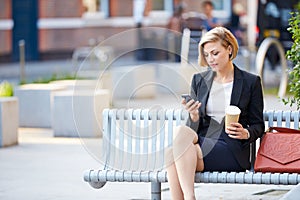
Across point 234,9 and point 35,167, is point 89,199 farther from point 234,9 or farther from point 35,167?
point 234,9

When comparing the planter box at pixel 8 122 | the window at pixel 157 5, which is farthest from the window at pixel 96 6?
the planter box at pixel 8 122

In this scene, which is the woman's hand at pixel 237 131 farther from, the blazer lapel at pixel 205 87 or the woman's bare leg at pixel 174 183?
the woman's bare leg at pixel 174 183

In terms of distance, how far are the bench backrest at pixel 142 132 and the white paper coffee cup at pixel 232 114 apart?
70 centimetres

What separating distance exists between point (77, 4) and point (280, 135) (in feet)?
87.0

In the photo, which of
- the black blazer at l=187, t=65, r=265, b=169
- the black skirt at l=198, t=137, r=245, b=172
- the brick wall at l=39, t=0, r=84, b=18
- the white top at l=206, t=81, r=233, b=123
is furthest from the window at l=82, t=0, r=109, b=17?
the black skirt at l=198, t=137, r=245, b=172

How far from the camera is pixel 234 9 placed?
37656mm

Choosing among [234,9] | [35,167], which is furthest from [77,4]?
[35,167]

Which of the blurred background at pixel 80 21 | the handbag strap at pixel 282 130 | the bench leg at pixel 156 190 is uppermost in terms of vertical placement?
the handbag strap at pixel 282 130

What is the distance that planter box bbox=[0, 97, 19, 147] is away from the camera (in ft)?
37.1

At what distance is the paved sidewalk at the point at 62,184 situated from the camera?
27.2 ft

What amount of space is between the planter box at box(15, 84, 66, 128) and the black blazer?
667cm

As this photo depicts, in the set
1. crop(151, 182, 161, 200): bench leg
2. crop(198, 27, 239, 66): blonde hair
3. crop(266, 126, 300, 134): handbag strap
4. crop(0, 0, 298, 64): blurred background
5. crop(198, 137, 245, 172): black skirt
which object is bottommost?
crop(0, 0, 298, 64): blurred background

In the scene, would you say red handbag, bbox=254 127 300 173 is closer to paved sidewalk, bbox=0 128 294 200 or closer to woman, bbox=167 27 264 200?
woman, bbox=167 27 264 200

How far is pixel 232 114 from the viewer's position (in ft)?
22.1
